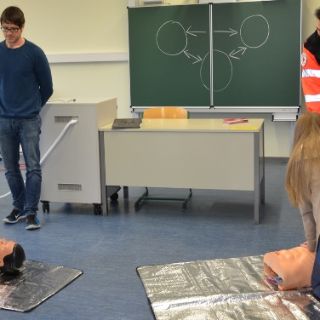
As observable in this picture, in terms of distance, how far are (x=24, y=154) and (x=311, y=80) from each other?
6.90 ft

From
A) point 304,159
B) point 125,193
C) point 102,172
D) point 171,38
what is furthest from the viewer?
point 171,38

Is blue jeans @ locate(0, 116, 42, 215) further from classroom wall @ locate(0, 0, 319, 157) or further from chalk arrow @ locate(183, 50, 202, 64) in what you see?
chalk arrow @ locate(183, 50, 202, 64)

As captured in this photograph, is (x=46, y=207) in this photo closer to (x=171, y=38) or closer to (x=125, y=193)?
(x=125, y=193)

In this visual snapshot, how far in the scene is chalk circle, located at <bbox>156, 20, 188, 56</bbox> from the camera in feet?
19.4

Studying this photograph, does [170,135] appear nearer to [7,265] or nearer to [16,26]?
[16,26]

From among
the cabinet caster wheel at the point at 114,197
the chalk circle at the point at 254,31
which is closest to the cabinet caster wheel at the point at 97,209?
the cabinet caster wheel at the point at 114,197

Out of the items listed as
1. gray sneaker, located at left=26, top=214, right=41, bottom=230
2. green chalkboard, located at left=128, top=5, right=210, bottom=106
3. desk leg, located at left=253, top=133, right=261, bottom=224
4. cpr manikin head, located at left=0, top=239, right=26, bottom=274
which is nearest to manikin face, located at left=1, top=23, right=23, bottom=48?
gray sneaker, located at left=26, top=214, right=41, bottom=230

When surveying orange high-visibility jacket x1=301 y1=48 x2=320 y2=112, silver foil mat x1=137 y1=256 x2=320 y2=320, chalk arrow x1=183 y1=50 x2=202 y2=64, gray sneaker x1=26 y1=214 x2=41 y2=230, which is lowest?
gray sneaker x1=26 y1=214 x2=41 y2=230

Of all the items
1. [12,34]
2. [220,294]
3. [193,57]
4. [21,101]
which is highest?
[12,34]

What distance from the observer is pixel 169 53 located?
6.00 m

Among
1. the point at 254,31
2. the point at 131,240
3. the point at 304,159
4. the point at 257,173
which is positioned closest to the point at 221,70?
the point at 254,31

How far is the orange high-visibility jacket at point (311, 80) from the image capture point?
10.3ft

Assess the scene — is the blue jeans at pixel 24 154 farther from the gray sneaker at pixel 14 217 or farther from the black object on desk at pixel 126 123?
the black object on desk at pixel 126 123

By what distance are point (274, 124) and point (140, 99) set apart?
1599 millimetres
